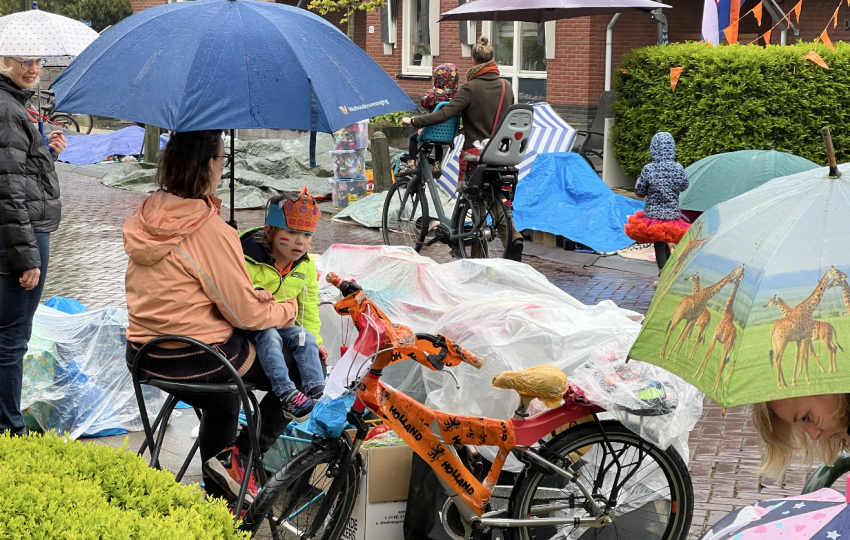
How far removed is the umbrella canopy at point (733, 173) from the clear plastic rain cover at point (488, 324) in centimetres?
254

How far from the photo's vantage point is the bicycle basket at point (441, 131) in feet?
29.4

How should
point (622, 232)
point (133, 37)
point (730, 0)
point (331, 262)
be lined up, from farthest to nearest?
point (730, 0) < point (622, 232) < point (331, 262) < point (133, 37)

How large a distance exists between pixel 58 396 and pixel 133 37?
6.87ft

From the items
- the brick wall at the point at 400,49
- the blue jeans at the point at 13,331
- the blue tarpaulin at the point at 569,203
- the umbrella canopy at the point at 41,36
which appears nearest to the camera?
the blue jeans at the point at 13,331

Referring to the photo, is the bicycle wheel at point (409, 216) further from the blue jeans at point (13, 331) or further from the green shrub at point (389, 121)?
the green shrub at point (389, 121)

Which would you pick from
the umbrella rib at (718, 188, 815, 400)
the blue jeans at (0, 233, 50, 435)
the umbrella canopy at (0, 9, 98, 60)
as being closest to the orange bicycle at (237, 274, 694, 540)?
the umbrella rib at (718, 188, 815, 400)

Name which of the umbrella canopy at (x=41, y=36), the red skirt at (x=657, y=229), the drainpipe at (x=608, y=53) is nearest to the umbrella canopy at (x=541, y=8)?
the red skirt at (x=657, y=229)

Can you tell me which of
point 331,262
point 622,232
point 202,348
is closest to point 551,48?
point 622,232

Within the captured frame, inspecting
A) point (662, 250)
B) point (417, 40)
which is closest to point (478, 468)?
point (662, 250)

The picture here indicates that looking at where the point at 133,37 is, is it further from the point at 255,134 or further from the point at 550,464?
the point at 255,134

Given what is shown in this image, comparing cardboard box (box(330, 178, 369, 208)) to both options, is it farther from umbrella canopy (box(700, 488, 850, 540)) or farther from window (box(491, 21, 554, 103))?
umbrella canopy (box(700, 488, 850, 540))

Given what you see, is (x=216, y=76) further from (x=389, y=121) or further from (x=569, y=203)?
(x=389, y=121)

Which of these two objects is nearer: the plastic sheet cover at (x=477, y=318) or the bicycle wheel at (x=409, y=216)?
the plastic sheet cover at (x=477, y=318)

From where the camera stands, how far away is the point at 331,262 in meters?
5.69
